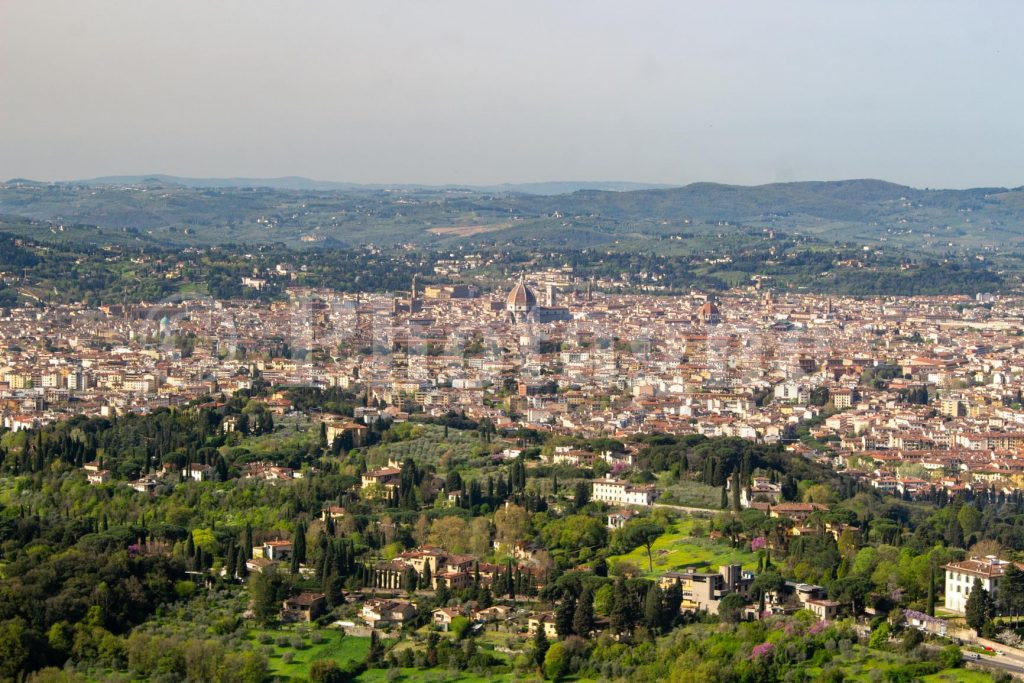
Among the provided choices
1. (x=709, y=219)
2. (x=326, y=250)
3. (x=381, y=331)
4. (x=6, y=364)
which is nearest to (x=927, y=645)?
(x=6, y=364)

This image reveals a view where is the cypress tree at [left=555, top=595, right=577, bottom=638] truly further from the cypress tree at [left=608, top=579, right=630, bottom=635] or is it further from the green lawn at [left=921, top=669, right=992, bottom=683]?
the green lawn at [left=921, top=669, right=992, bottom=683]

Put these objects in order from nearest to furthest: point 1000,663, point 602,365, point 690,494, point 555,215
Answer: point 1000,663, point 690,494, point 602,365, point 555,215

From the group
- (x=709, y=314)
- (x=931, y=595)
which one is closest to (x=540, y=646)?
(x=931, y=595)

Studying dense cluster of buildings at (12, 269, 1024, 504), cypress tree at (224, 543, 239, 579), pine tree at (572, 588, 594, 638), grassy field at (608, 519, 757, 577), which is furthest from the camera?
dense cluster of buildings at (12, 269, 1024, 504)

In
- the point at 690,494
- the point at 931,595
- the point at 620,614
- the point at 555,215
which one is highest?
the point at 931,595

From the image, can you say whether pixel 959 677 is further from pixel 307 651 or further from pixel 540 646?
pixel 307 651

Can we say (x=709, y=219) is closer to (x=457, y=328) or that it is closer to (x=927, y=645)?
(x=457, y=328)

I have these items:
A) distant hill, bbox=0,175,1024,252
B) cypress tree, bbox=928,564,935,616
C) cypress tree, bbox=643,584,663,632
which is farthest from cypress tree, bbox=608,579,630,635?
distant hill, bbox=0,175,1024,252
